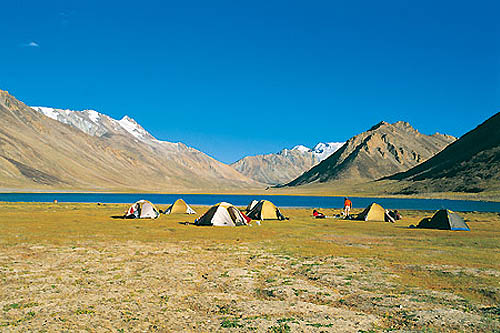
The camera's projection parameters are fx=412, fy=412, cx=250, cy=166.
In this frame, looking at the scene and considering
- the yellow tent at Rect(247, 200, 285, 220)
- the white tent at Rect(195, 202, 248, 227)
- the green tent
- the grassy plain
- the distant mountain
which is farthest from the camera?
the distant mountain

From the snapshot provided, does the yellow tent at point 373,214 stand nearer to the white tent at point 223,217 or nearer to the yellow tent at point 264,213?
the yellow tent at point 264,213

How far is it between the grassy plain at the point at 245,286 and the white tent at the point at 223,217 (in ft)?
43.0

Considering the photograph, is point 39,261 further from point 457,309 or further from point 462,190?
point 462,190

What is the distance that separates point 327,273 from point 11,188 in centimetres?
19577

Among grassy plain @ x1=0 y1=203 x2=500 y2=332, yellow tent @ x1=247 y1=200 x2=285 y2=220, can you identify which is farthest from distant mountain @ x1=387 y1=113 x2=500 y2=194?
grassy plain @ x1=0 y1=203 x2=500 y2=332

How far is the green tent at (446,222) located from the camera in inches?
1438

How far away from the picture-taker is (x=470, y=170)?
16812cm

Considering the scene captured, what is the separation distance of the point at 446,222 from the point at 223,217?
2021 cm

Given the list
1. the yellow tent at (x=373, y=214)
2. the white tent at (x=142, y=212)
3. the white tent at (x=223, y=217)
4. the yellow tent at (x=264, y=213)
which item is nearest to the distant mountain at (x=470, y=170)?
the yellow tent at (x=373, y=214)

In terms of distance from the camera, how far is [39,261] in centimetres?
1822

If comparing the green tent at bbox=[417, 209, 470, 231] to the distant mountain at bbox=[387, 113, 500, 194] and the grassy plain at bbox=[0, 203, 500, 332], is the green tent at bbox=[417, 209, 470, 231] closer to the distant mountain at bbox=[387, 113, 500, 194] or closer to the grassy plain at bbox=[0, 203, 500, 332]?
the grassy plain at bbox=[0, 203, 500, 332]

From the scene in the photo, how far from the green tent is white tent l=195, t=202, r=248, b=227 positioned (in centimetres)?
1720

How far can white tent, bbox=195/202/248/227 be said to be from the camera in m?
38.6

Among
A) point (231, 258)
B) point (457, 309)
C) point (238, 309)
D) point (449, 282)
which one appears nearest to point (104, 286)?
point (238, 309)
